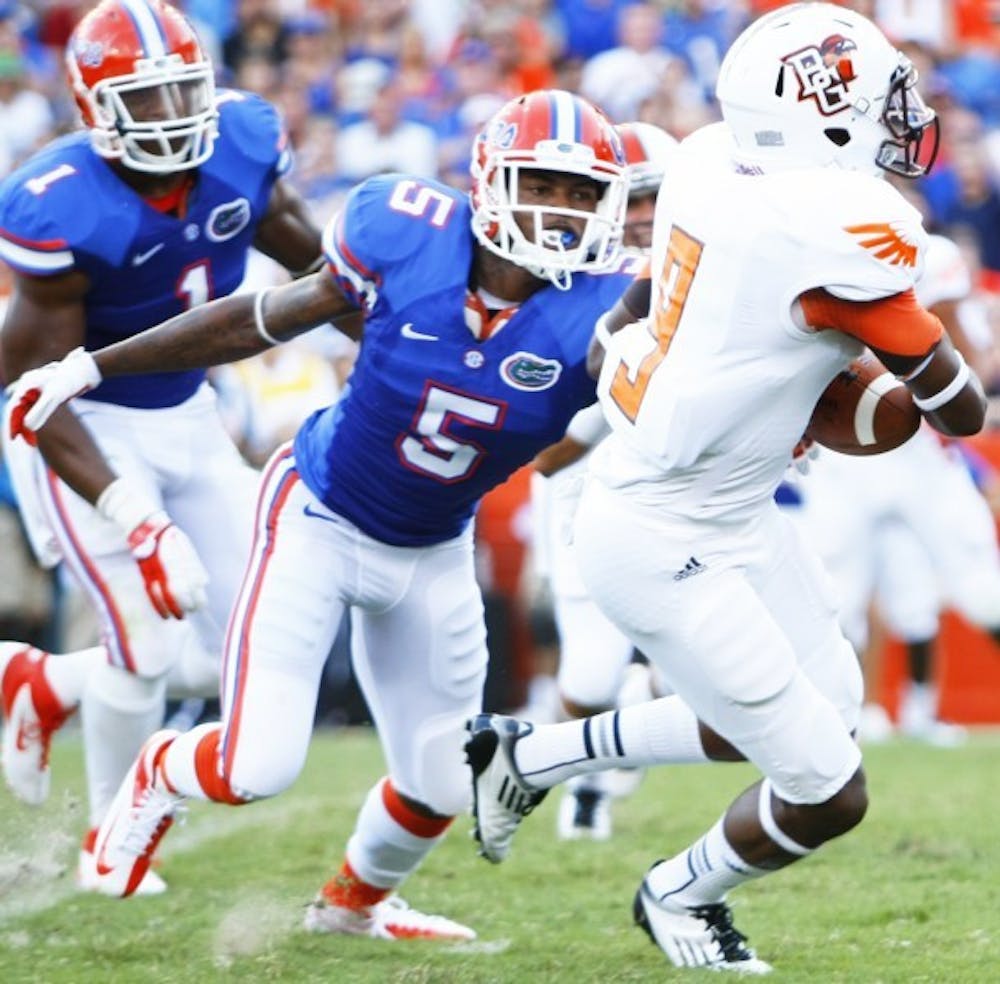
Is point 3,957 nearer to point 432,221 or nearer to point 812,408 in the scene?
point 432,221

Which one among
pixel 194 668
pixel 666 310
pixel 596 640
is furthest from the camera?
pixel 596 640

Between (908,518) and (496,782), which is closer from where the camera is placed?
(496,782)

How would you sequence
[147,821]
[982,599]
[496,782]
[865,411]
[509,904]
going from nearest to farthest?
1. [865,411]
2. [496,782]
3. [147,821]
4. [509,904]
5. [982,599]

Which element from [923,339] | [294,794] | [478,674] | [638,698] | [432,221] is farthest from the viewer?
[294,794]

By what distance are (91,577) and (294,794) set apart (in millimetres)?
2083

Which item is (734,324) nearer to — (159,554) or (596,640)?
(159,554)

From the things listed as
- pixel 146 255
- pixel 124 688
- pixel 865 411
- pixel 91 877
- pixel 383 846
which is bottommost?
pixel 91 877

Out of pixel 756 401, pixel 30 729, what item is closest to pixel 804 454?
pixel 756 401

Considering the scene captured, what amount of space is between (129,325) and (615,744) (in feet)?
5.41

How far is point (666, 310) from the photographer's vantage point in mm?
3572

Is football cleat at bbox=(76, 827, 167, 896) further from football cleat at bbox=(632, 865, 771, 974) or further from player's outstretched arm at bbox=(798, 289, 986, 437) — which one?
player's outstretched arm at bbox=(798, 289, 986, 437)

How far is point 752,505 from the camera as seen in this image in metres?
3.71

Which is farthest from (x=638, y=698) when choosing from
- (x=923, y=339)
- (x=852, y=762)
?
(x=923, y=339)

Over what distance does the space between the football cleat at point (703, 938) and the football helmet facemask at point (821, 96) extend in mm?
1463
